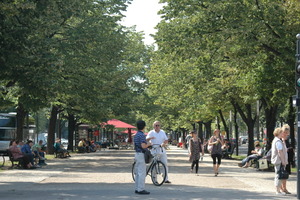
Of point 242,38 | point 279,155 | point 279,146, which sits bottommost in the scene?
point 279,155

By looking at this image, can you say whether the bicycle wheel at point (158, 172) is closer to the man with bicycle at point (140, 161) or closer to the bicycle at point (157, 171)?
the bicycle at point (157, 171)

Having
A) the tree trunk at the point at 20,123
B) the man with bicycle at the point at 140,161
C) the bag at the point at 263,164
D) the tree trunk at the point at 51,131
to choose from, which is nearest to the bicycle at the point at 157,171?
the man with bicycle at the point at 140,161

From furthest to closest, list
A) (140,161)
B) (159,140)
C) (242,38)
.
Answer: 1. (242,38)
2. (159,140)
3. (140,161)

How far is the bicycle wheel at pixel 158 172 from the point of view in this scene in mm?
17500

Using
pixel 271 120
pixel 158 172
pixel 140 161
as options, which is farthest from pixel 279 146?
pixel 271 120

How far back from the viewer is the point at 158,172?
1755 cm

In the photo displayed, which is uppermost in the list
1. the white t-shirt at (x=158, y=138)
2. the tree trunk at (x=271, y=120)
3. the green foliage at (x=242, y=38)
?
the green foliage at (x=242, y=38)

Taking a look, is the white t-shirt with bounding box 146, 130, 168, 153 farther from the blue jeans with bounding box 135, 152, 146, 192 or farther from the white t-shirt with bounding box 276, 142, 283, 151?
the white t-shirt with bounding box 276, 142, 283, 151

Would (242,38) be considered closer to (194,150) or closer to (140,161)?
(194,150)

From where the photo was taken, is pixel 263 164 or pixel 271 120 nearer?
pixel 263 164

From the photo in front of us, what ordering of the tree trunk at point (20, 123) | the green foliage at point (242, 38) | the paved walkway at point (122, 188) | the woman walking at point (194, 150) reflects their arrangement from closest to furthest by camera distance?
the paved walkway at point (122, 188) → the green foliage at point (242, 38) → the woman walking at point (194, 150) → the tree trunk at point (20, 123)

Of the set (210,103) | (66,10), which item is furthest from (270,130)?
(66,10)

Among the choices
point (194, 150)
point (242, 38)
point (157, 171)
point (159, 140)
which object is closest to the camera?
point (157, 171)

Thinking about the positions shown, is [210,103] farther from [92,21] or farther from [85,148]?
[85,148]
